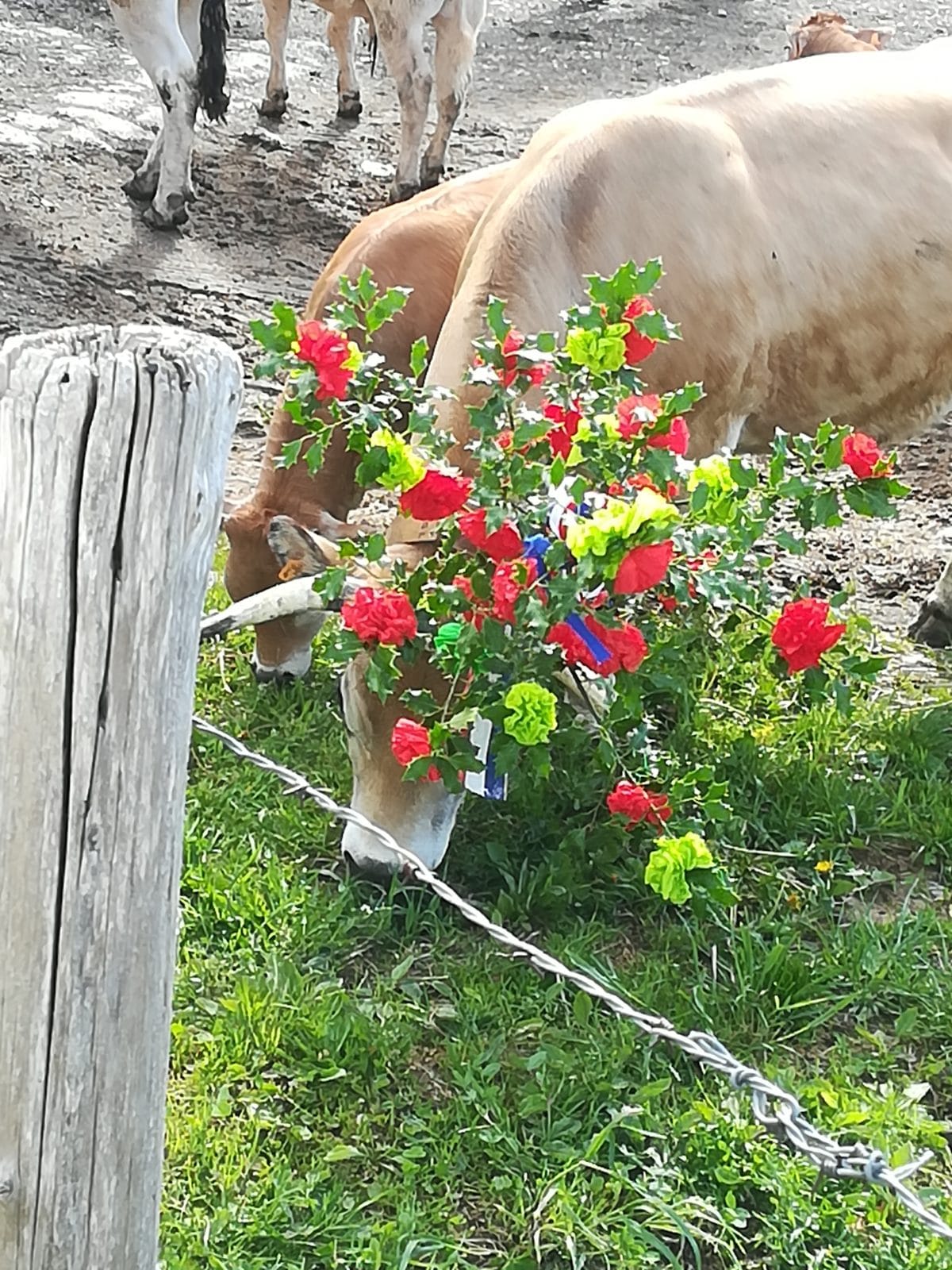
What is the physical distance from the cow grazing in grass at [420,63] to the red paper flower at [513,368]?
5180mm

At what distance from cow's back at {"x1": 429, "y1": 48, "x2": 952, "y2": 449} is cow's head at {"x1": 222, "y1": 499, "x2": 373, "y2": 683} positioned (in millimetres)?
813

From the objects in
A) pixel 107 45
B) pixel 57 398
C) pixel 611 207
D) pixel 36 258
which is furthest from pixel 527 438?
pixel 107 45

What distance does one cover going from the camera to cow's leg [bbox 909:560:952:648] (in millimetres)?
4242

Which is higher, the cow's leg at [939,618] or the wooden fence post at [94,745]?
the wooden fence post at [94,745]

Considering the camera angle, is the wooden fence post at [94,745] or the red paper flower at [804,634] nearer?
the wooden fence post at [94,745]

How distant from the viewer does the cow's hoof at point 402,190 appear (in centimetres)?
754

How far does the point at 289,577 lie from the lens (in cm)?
309

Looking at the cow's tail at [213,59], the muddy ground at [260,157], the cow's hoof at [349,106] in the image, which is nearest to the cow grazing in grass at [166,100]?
the muddy ground at [260,157]

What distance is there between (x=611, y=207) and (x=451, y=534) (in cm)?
108

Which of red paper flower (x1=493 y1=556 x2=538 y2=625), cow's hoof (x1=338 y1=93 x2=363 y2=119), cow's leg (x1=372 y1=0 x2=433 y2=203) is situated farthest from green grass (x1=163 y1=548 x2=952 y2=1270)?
cow's hoof (x1=338 y1=93 x2=363 y2=119)

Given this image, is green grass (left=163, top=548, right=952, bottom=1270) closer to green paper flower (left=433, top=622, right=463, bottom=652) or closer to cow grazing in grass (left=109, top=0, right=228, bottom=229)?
green paper flower (left=433, top=622, right=463, bottom=652)

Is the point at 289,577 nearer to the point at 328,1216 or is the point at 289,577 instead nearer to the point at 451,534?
the point at 451,534

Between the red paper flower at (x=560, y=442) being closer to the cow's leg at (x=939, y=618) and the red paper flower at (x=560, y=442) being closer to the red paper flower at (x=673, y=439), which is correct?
the red paper flower at (x=673, y=439)

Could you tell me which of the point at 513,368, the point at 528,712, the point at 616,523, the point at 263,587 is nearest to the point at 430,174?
the point at 263,587
